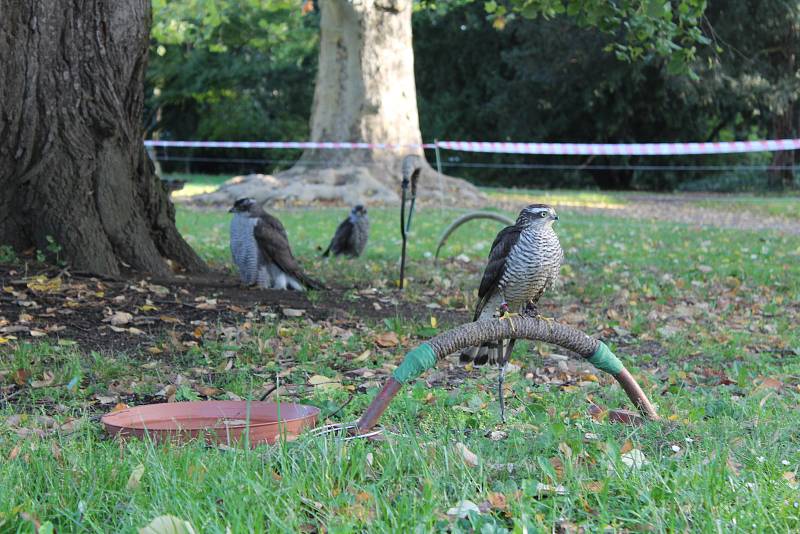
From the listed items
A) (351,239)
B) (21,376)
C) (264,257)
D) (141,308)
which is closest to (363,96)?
(351,239)

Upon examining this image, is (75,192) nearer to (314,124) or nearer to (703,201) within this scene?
(314,124)

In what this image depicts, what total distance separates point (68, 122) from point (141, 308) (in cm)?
151

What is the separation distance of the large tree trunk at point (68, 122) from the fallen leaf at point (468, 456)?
4223mm

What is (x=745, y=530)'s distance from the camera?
2555 millimetres

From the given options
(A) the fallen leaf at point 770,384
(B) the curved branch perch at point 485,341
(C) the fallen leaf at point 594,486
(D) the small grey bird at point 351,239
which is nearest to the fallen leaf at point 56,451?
(B) the curved branch perch at point 485,341

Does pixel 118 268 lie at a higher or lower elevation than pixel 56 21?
lower

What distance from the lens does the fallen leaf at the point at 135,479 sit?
2801 millimetres

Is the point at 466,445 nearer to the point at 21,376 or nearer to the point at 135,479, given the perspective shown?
the point at 135,479

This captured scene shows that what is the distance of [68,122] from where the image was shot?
661cm

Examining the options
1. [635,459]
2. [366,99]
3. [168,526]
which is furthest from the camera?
[366,99]

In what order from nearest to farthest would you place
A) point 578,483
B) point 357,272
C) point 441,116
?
point 578,483, point 357,272, point 441,116

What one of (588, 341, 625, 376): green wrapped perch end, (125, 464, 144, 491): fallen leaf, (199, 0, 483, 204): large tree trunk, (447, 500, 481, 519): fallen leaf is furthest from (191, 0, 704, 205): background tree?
(447, 500, 481, 519): fallen leaf

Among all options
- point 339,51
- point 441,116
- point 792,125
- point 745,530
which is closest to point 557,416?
point 745,530

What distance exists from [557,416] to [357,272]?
5180 mm
